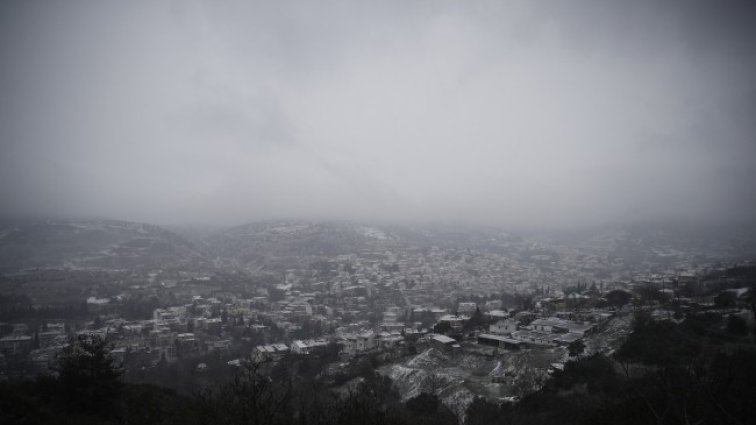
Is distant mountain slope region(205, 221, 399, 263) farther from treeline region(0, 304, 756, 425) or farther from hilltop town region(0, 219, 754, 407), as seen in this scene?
treeline region(0, 304, 756, 425)

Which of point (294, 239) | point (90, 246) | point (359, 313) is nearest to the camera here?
point (359, 313)

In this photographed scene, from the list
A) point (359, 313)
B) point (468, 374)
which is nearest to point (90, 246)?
point (359, 313)

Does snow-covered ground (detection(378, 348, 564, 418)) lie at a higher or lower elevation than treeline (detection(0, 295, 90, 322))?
higher

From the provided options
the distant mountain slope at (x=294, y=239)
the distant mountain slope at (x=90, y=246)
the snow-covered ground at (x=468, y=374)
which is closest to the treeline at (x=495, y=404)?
the snow-covered ground at (x=468, y=374)

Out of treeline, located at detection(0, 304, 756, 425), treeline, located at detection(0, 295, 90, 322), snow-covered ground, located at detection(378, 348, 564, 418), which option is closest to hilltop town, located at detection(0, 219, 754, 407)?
snow-covered ground, located at detection(378, 348, 564, 418)

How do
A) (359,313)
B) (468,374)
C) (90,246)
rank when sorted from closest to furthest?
1. (468,374)
2. (359,313)
3. (90,246)

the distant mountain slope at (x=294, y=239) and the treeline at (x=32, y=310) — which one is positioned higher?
the distant mountain slope at (x=294, y=239)

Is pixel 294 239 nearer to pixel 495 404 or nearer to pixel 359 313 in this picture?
pixel 359 313

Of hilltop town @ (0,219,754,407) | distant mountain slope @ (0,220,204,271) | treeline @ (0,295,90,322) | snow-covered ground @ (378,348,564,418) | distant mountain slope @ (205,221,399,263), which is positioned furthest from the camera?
distant mountain slope @ (205,221,399,263)

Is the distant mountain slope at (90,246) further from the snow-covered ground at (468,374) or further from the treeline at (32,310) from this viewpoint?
the snow-covered ground at (468,374)
